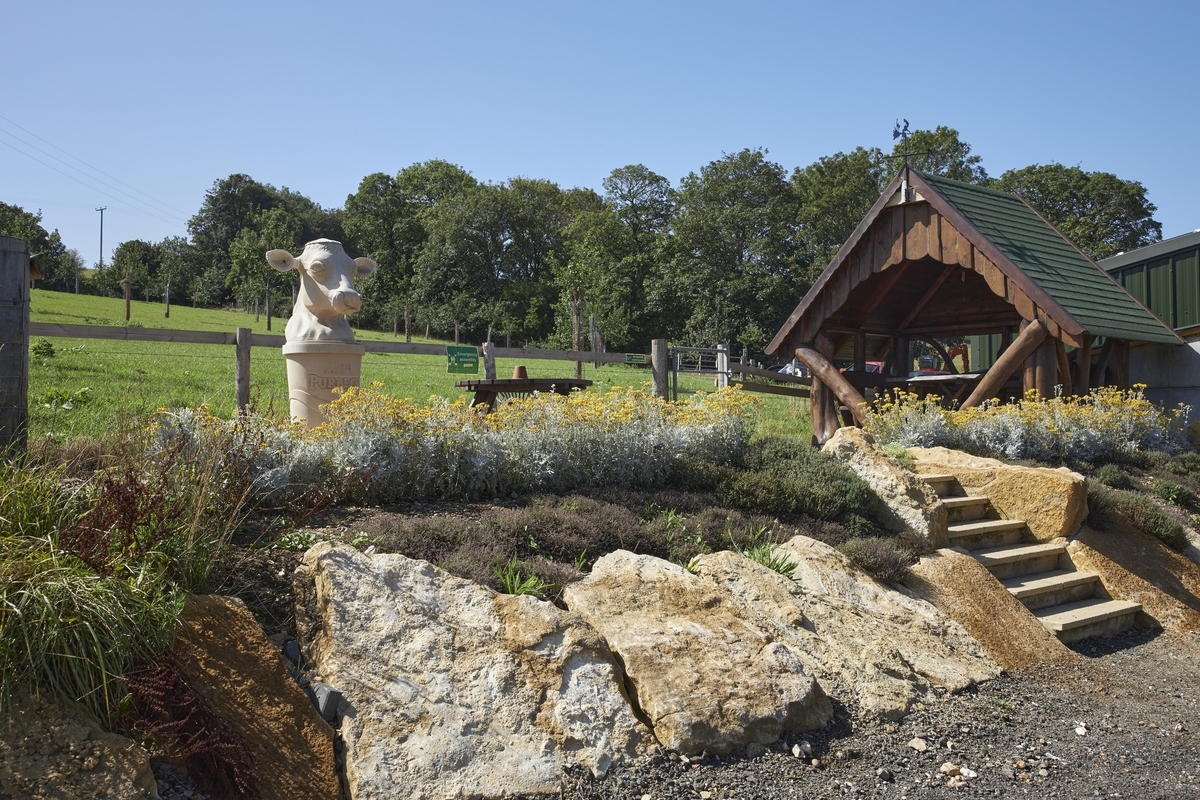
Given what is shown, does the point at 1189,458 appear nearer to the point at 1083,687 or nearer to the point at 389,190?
the point at 1083,687

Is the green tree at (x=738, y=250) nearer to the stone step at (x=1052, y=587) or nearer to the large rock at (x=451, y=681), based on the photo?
the stone step at (x=1052, y=587)

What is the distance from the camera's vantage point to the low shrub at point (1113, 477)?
987cm

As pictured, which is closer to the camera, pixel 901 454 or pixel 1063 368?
pixel 901 454

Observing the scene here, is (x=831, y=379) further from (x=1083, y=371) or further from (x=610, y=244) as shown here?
(x=610, y=244)

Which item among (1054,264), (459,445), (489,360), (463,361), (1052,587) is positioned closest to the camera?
(459,445)

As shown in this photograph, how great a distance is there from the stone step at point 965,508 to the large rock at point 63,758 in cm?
725

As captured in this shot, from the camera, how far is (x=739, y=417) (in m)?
8.35

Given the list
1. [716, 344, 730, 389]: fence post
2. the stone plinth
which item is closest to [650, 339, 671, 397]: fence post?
[716, 344, 730, 389]: fence post

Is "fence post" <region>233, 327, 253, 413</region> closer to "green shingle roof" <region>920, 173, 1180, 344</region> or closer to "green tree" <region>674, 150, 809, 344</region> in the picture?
"green shingle roof" <region>920, 173, 1180, 344</region>

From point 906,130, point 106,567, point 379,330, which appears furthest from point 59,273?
A: point 106,567

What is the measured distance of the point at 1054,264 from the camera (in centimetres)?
1199

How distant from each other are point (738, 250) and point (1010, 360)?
3180cm

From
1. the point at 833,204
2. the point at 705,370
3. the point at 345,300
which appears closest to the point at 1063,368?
the point at 705,370

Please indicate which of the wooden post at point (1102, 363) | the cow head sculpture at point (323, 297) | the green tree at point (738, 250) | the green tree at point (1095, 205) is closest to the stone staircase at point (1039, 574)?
the wooden post at point (1102, 363)
